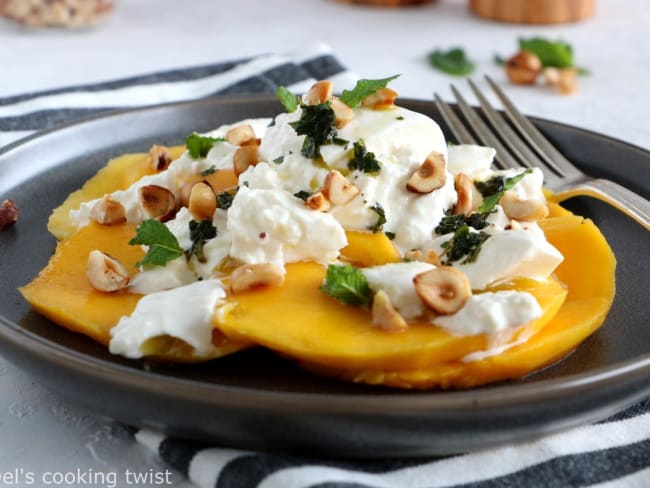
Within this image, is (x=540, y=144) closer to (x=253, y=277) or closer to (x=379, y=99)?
(x=379, y=99)

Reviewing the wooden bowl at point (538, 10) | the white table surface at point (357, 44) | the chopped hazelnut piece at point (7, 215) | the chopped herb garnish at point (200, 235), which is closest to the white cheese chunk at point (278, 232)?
the chopped herb garnish at point (200, 235)

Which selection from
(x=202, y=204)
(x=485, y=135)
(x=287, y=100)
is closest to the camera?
(x=202, y=204)

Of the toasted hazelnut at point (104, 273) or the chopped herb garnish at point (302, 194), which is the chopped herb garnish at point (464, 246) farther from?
the toasted hazelnut at point (104, 273)

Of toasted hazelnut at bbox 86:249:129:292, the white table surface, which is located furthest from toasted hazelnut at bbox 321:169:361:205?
the white table surface

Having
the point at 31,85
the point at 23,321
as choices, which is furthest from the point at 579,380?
the point at 31,85

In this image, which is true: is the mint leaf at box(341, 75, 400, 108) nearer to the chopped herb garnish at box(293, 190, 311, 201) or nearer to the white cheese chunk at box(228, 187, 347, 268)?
the chopped herb garnish at box(293, 190, 311, 201)

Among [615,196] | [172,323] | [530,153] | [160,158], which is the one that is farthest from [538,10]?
[172,323]
